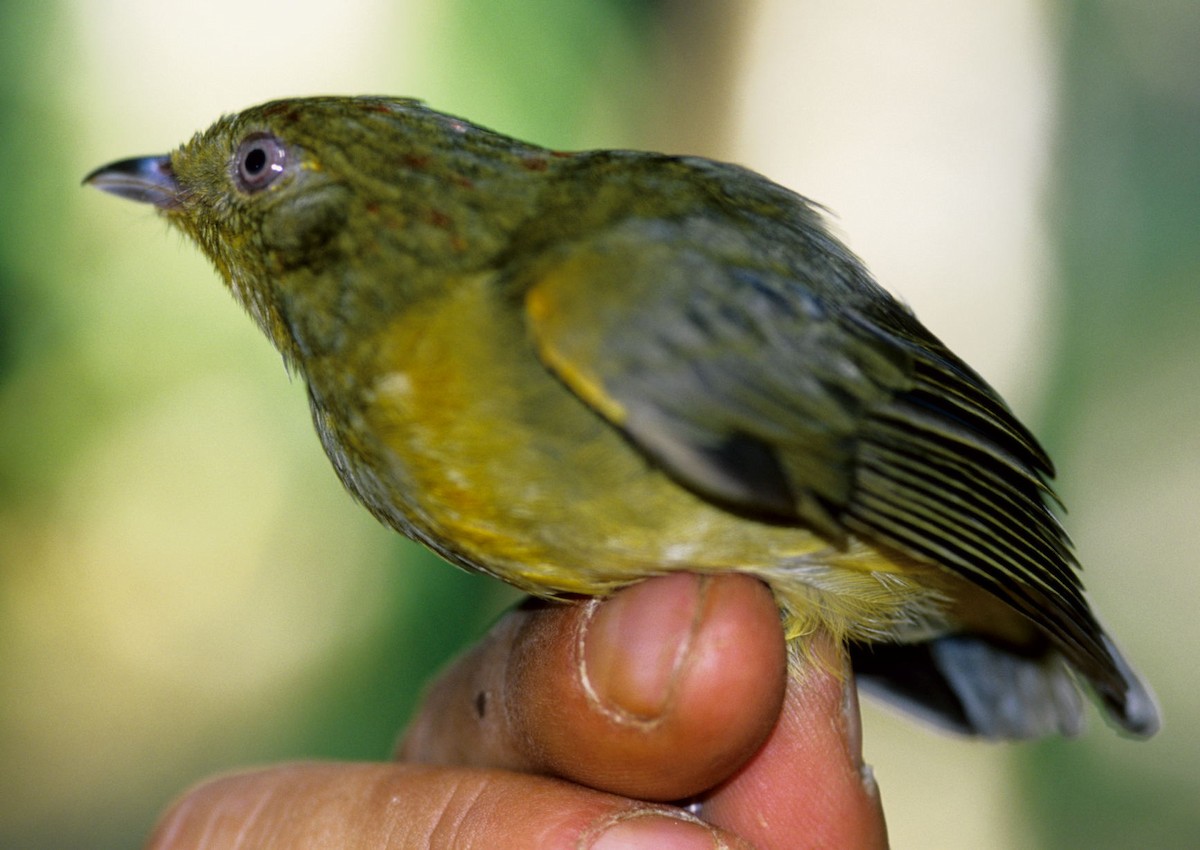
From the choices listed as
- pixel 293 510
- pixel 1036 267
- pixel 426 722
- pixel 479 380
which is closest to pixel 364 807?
pixel 426 722

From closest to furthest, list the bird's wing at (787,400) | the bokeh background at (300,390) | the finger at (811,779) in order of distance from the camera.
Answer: the bird's wing at (787,400) → the finger at (811,779) → the bokeh background at (300,390)

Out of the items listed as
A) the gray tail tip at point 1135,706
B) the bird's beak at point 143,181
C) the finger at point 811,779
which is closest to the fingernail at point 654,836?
the finger at point 811,779

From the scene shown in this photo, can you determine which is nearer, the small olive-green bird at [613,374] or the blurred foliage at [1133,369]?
the small olive-green bird at [613,374]

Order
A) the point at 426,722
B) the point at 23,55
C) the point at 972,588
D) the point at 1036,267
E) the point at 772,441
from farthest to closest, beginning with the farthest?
the point at 1036,267, the point at 23,55, the point at 426,722, the point at 972,588, the point at 772,441

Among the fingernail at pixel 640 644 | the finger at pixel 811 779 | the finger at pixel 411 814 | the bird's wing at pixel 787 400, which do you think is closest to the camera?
the bird's wing at pixel 787 400

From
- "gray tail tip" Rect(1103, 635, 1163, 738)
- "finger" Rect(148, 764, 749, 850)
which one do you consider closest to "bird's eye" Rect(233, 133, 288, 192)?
"finger" Rect(148, 764, 749, 850)

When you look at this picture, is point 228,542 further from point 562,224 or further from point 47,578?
point 562,224

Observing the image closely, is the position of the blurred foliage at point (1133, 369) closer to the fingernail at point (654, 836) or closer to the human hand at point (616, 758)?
the human hand at point (616, 758)
